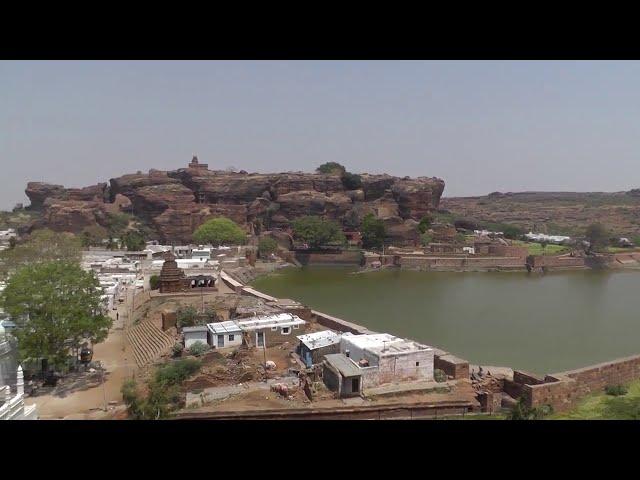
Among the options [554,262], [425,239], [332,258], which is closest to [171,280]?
[332,258]

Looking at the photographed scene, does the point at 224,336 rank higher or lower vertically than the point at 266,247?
lower

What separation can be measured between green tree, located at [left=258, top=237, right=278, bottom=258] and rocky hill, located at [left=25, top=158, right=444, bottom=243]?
5.26 meters

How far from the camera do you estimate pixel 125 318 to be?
17.2 metres

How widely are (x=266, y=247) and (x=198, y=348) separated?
948 inches

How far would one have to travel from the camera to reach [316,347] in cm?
1102

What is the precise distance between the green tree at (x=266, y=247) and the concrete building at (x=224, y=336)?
2321 centimetres

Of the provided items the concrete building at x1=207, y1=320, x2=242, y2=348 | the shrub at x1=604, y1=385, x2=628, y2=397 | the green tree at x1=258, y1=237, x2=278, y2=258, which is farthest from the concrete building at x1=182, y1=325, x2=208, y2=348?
the green tree at x1=258, y1=237, x2=278, y2=258

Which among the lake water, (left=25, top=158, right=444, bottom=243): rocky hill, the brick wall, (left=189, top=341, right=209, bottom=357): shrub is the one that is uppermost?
(left=25, top=158, right=444, bottom=243): rocky hill

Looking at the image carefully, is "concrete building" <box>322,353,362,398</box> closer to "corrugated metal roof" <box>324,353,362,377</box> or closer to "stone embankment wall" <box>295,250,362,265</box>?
"corrugated metal roof" <box>324,353,362,377</box>

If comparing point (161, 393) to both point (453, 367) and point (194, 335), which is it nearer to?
point (194, 335)

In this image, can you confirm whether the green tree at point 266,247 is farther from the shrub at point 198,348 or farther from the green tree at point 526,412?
the green tree at point 526,412

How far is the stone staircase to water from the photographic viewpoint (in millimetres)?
12562
